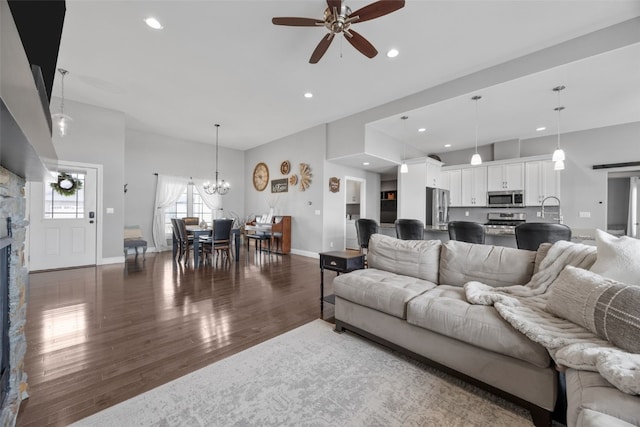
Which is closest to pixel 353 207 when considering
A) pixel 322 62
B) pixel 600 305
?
pixel 322 62

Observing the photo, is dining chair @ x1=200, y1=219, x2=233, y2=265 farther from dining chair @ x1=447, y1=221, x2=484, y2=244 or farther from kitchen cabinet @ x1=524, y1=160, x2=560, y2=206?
kitchen cabinet @ x1=524, y1=160, x2=560, y2=206

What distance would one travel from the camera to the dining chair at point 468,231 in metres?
3.59

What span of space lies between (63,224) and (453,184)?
8.94 meters

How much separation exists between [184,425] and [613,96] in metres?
6.59

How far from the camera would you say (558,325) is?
1.39 meters

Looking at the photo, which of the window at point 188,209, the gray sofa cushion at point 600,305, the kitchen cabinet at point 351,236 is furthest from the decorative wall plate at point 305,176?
the gray sofa cushion at point 600,305

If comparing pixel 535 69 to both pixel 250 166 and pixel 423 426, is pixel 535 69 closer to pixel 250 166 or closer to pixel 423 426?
pixel 423 426

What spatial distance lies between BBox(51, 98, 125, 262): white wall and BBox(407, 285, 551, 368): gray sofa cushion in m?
6.19

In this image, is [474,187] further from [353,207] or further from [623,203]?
[353,207]

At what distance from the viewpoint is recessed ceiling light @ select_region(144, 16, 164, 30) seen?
110 inches

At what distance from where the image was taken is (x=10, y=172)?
4.19 feet

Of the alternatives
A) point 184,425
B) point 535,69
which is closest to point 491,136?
point 535,69

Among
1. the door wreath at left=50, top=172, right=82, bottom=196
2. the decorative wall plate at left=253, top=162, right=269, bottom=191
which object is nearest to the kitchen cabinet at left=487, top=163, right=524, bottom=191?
the decorative wall plate at left=253, top=162, right=269, bottom=191

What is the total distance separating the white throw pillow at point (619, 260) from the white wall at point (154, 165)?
830 centimetres
